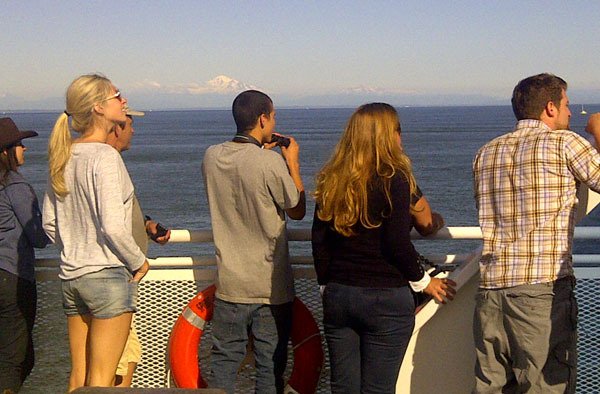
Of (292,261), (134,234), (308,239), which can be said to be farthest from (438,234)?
(134,234)

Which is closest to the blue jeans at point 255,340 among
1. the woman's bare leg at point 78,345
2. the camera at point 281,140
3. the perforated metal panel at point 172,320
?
the perforated metal panel at point 172,320

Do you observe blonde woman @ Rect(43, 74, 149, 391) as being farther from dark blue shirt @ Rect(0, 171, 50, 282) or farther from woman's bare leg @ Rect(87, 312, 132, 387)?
dark blue shirt @ Rect(0, 171, 50, 282)

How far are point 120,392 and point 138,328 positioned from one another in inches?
55.2

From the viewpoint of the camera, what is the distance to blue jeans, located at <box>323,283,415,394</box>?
315 cm

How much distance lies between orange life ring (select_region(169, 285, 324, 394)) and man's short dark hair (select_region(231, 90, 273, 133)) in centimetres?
86

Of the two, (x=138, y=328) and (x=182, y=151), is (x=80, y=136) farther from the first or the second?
(x=182, y=151)

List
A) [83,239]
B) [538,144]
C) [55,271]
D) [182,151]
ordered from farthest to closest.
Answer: [182,151], [55,271], [83,239], [538,144]

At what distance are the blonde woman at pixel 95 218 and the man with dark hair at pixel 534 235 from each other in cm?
139

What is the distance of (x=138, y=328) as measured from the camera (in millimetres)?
4090

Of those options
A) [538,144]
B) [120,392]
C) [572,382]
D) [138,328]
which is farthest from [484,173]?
[138,328]

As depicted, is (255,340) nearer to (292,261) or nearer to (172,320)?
(292,261)

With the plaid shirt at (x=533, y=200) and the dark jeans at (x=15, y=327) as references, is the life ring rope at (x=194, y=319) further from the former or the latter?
the plaid shirt at (x=533, y=200)

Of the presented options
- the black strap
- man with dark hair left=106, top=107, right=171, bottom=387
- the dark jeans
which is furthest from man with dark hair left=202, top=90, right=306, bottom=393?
the dark jeans

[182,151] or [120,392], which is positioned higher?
[120,392]
